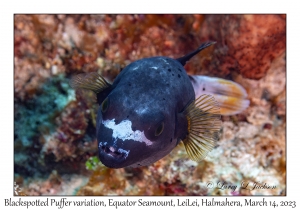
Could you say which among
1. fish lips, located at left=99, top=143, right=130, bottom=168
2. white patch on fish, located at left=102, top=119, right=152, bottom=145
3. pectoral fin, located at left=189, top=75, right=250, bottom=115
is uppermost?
pectoral fin, located at left=189, top=75, right=250, bottom=115

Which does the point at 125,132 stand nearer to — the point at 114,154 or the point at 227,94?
the point at 114,154

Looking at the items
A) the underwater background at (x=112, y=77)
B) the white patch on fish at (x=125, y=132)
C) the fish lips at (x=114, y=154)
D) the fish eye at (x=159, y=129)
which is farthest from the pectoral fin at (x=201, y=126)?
the underwater background at (x=112, y=77)

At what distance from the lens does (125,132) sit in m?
2.34

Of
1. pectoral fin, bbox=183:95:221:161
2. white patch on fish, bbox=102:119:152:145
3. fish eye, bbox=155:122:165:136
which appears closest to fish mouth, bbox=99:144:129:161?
white patch on fish, bbox=102:119:152:145

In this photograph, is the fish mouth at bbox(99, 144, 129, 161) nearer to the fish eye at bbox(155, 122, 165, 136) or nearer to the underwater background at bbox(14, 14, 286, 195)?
the fish eye at bbox(155, 122, 165, 136)

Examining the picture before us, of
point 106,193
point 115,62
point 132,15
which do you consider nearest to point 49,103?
point 115,62

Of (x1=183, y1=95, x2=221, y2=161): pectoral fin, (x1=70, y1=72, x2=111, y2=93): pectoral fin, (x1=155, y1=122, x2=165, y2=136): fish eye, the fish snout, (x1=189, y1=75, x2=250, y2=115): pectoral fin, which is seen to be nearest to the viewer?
the fish snout

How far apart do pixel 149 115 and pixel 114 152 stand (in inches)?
18.3

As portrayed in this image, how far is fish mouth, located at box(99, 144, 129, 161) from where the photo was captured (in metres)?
2.28

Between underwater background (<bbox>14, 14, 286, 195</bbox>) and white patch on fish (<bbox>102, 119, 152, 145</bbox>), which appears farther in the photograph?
underwater background (<bbox>14, 14, 286, 195</bbox>)

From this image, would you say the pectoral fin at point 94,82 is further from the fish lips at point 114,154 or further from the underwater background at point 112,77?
the underwater background at point 112,77

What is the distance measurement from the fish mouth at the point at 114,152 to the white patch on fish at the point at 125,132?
4.0 inches

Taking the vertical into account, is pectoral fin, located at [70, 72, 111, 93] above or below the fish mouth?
above

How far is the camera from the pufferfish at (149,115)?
7.68 feet
